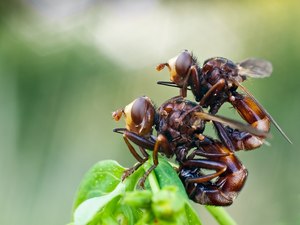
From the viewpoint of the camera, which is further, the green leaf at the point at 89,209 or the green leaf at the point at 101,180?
the green leaf at the point at 101,180

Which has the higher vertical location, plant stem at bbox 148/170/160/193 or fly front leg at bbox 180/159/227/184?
fly front leg at bbox 180/159/227/184

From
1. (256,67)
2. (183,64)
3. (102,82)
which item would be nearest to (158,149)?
(183,64)

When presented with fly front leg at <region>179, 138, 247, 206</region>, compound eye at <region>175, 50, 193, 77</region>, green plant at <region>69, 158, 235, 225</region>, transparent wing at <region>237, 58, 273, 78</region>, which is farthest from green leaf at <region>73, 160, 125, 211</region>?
transparent wing at <region>237, 58, 273, 78</region>

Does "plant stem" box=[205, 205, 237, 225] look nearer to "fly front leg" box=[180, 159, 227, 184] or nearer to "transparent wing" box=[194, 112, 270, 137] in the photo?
"fly front leg" box=[180, 159, 227, 184]

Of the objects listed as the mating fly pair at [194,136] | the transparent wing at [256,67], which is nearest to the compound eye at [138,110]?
the mating fly pair at [194,136]

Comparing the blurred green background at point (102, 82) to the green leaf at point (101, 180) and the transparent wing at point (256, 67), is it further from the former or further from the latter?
the green leaf at point (101, 180)

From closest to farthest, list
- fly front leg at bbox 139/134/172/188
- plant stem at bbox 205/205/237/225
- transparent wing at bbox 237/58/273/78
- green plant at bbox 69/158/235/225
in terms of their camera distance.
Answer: green plant at bbox 69/158/235/225 < fly front leg at bbox 139/134/172/188 < plant stem at bbox 205/205/237/225 < transparent wing at bbox 237/58/273/78
